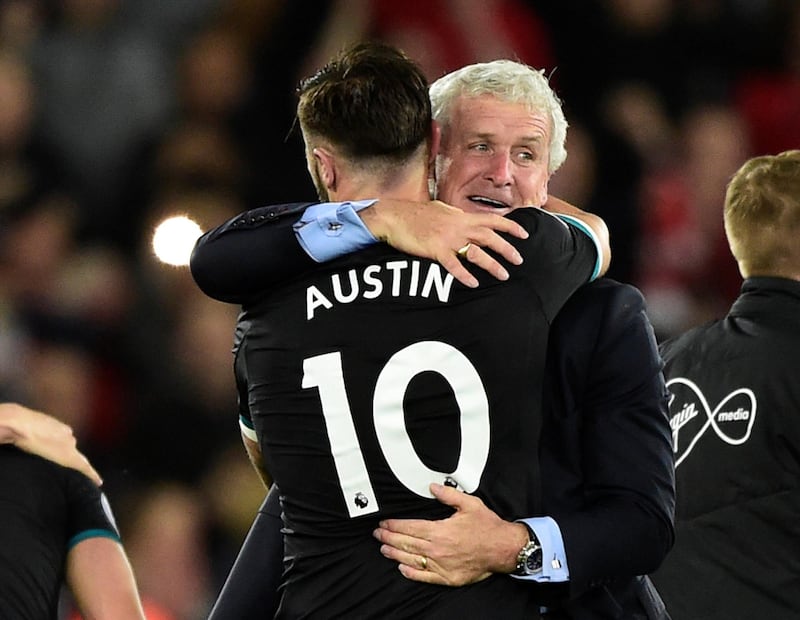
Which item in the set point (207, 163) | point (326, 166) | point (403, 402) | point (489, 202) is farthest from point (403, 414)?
point (207, 163)

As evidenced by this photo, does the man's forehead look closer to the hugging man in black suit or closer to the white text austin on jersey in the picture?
the hugging man in black suit

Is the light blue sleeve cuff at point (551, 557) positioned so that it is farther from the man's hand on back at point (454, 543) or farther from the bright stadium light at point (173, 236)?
the bright stadium light at point (173, 236)

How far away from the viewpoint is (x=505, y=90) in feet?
8.06

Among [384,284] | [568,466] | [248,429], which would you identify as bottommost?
[568,466]

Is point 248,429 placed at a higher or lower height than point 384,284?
lower

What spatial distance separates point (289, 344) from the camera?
6.91 feet

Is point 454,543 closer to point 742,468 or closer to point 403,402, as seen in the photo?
point 403,402

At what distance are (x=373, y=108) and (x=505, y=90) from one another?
463 millimetres

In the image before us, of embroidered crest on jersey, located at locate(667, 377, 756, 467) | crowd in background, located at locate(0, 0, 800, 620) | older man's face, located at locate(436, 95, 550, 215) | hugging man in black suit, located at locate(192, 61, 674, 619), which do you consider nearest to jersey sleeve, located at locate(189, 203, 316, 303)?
hugging man in black suit, located at locate(192, 61, 674, 619)

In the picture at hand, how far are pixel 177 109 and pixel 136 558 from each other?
1.81 metres

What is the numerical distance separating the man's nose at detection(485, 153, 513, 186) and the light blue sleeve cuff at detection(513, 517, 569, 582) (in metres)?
0.68

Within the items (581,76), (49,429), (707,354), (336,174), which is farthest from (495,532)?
(581,76)

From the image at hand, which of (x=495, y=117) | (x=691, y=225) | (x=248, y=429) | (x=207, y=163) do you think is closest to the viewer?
(x=248, y=429)

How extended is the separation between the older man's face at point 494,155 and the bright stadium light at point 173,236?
2.85 metres
